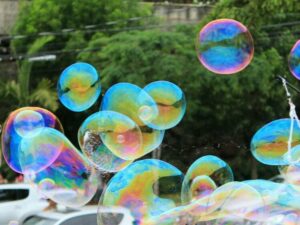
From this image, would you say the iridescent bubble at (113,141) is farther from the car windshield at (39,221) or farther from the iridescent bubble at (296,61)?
the iridescent bubble at (296,61)

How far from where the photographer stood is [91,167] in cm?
693

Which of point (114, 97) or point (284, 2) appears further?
point (284, 2)

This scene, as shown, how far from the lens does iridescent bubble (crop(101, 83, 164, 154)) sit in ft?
23.0

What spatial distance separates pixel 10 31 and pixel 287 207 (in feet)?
50.6

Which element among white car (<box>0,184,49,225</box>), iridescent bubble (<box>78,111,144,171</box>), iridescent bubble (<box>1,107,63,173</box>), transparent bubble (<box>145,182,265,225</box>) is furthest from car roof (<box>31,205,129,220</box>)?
white car (<box>0,184,49,225</box>)

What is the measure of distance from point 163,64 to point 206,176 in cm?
755

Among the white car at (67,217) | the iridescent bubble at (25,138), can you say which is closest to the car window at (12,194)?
the white car at (67,217)

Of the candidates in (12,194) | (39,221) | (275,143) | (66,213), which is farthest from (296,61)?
(12,194)

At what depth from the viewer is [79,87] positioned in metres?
7.55

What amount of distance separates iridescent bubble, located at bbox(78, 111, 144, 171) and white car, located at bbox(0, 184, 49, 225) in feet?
16.2

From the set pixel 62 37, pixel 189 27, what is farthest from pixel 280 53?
pixel 62 37

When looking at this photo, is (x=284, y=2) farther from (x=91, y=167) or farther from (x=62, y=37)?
(x=62, y=37)

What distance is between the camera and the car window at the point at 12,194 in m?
12.1

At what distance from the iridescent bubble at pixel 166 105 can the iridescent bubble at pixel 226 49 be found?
1.78 ft
